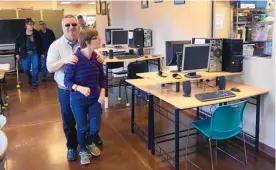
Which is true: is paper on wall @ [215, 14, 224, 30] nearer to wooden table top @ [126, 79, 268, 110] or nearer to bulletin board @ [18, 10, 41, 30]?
wooden table top @ [126, 79, 268, 110]

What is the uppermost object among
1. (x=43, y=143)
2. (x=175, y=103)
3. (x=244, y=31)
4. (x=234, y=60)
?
(x=244, y=31)

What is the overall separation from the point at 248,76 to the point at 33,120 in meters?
3.20

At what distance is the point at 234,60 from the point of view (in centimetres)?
343

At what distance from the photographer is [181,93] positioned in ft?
10.3

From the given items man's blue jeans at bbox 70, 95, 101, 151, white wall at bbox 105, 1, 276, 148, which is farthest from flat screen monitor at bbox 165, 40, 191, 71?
man's blue jeans at bbox 70, 95, 101, 151

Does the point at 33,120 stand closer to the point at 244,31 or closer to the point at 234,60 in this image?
the point at 234,60

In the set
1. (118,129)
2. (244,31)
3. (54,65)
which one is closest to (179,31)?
(244,31)

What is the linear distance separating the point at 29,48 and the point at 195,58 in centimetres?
464

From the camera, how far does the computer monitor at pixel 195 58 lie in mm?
3174

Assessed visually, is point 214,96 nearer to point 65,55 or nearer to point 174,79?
point 174,79

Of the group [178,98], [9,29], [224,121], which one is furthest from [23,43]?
[224,121]

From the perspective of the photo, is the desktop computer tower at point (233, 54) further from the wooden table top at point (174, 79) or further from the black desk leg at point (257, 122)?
the black desk leg at point (257, 122)

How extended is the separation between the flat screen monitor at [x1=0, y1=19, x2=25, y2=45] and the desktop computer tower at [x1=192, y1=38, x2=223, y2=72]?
22.4 feet

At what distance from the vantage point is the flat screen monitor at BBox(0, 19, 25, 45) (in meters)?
8.55
